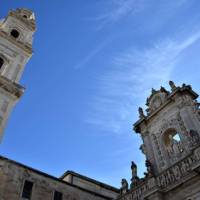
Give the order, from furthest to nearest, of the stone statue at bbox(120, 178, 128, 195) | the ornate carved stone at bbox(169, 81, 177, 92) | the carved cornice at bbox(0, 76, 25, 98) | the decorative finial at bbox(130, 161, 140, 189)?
the carved cornice at bbox(0, 76, 25, 98)
the ornate carved stone at bbox(169, 81, 177, 92)
the stone statue at bbox(120, 178, 128, 195)
the decorative finial at bbox(130, 161, 140, 189)

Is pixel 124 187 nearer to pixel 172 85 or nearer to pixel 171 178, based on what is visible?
pixel 171 178

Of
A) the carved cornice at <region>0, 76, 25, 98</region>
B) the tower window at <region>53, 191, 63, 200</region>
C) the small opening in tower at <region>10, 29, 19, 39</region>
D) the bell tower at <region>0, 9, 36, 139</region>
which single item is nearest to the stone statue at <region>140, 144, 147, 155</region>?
the tower window at <region>53, 191, 63, 200</region>

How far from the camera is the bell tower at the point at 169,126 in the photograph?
663 inches

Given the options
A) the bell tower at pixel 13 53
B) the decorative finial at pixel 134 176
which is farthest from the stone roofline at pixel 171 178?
the bell tower at pixel 13 53

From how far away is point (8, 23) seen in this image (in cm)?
3628

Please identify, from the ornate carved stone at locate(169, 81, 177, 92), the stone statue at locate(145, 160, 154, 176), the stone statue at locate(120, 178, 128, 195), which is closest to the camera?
the stone statue at locate(145, 160, 154, 176)

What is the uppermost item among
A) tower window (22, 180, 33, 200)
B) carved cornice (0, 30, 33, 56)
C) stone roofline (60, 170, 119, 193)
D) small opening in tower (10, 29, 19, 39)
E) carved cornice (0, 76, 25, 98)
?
small opening in tower (10, 29, 19, 39)

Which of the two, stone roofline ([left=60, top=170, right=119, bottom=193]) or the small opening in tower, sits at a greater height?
the small opening in tower

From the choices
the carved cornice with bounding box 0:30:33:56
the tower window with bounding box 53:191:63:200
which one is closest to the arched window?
the tower window with bounding box 53:191:63:200

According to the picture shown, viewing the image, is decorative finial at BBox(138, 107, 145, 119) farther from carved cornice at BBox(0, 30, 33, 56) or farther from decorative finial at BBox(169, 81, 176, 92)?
carved cornice at BBox(0, 30, 33, 56)

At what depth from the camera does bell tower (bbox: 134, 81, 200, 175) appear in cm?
1683

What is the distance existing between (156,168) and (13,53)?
20.5 m

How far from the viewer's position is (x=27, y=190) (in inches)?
684

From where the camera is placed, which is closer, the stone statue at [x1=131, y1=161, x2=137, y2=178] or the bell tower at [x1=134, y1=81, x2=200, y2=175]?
the bell tower at [x1=134, y1=81, x2=200, y2=175]
